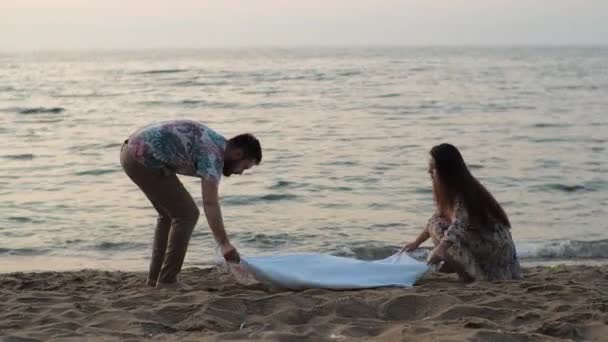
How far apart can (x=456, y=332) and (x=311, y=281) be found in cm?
174

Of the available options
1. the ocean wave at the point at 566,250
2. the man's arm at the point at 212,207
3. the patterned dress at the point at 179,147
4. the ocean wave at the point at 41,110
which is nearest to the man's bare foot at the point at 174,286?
the man's arm at the point at 212,207

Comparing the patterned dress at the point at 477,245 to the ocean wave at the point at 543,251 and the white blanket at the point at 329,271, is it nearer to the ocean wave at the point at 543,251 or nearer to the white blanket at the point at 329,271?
the white blanket at the point at 329,271

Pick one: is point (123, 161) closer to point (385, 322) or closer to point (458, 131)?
point (385, 322)

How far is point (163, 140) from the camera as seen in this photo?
5.41 metres

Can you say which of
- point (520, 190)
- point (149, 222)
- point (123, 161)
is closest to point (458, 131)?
point (520, 190)

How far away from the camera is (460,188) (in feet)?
19.1

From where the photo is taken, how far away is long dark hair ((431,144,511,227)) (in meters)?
5.77

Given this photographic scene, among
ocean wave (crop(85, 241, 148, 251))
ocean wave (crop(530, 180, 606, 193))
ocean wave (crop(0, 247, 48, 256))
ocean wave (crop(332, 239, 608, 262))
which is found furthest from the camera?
ocean wave (crop(530, 180, 606, 193))

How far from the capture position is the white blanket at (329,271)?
573 cm

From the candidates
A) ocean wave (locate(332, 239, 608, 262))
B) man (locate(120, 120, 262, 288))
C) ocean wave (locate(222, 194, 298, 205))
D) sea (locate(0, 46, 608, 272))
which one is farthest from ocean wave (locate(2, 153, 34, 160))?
man (locate(120, 120, 262, 288))

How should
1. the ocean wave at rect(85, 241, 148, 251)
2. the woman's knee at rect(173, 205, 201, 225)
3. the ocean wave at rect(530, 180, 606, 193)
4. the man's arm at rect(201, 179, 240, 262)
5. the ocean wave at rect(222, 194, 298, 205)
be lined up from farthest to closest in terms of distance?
the ocean wave at rect(530, 180, 606, 193)
the ocean wave at rect(222, 194, 298, 205)
the ocean wave at rect(85, 241, 148, 251)
the woman's knee at rect(173, 205, 201, 225)
the man's arm at rect(201, 179, 240, 262)

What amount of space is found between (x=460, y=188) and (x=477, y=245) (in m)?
0.45

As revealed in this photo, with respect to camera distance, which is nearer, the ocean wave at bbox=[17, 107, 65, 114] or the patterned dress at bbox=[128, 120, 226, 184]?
the patterned dress at bbox=[128, 120, 226, 184]

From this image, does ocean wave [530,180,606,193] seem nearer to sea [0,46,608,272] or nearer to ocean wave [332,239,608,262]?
sea [0,46,608,272]
